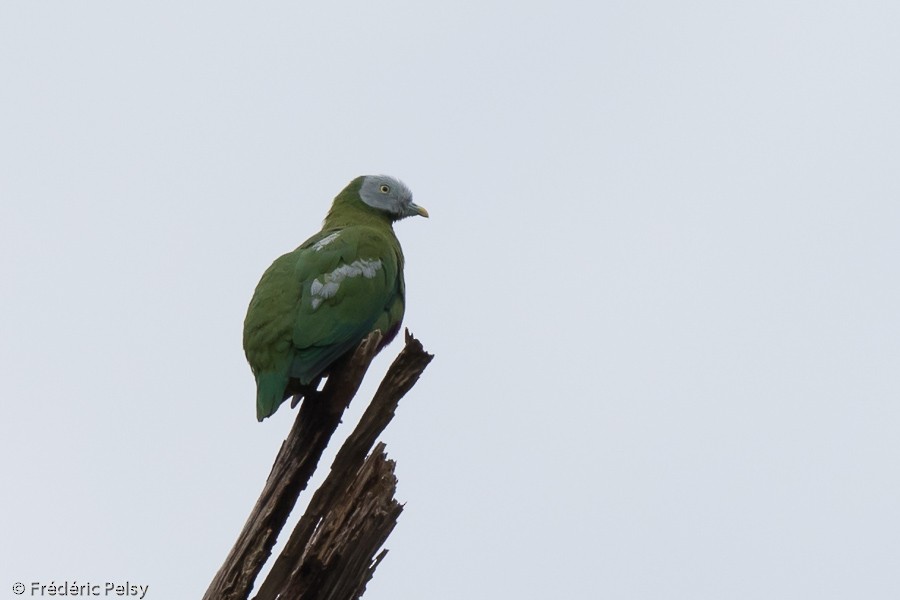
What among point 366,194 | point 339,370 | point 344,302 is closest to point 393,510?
point 339,370

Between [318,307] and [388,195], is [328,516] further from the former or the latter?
[388,195]

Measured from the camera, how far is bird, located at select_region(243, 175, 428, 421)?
280 inches

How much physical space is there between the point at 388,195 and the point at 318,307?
2326 mm

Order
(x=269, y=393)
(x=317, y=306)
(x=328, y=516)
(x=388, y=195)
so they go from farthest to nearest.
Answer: (x=388, y=195)
(x=317, y=306)
(x=269, y=393)
(x=328, y=516)

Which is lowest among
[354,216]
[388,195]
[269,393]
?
[269,393]

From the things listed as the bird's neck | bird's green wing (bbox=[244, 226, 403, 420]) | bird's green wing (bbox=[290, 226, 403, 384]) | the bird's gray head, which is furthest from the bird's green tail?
the bird's gray head

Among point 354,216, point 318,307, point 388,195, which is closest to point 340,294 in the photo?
point 318,307

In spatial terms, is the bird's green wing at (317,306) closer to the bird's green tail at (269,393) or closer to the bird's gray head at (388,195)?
the bird's green tail at (269,393)

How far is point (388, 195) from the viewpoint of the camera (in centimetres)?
951

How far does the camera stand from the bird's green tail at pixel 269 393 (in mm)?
6884

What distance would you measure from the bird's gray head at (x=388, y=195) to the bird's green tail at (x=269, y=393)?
2.73 meters

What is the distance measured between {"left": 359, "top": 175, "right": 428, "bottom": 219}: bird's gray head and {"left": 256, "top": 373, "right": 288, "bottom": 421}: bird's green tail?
2.73m

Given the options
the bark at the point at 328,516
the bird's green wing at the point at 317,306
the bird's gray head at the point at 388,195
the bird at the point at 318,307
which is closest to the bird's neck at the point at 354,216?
the bird's gray head at the point at 388,195

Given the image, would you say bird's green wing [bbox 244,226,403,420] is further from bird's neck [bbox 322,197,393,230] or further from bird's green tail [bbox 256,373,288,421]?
bird's neck [bbox 322,197,393,230]
